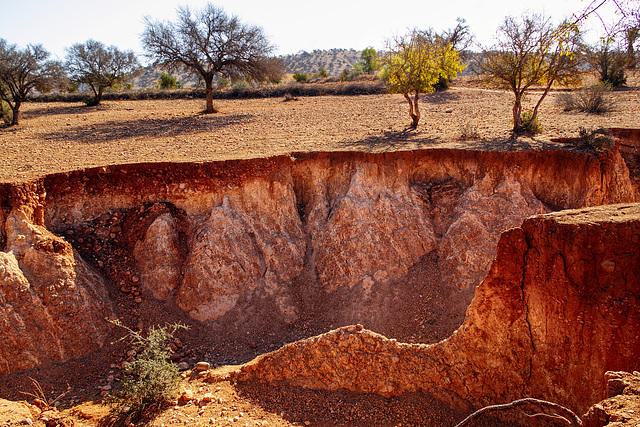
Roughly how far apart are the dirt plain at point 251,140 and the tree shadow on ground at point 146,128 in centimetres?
5

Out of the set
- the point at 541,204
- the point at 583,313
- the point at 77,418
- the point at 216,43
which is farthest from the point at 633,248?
the point at 216,43

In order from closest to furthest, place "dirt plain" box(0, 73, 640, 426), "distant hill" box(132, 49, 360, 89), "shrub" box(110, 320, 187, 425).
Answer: "dirt plain" box(0, 73, 640, 426) < "shrub" box(110, 320, 187, 425) < "distant hill" box(132, 49, 360, 89)

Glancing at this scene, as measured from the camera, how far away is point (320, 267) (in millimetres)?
10914

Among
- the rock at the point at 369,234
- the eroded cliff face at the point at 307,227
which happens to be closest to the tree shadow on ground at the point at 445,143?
the eroded cliff face at the point at 307,227

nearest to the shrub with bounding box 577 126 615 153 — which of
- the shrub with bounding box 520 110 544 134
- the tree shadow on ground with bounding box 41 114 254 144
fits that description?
the shrub with bounding box 520 110 544 134

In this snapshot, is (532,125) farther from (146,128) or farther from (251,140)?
(146,128)

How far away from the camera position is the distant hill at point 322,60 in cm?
6019

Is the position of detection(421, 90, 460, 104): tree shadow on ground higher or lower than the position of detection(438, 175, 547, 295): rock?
higher

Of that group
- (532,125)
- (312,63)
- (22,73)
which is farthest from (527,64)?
(312,63)

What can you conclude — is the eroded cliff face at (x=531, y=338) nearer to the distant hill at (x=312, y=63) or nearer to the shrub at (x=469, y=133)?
the shrub at (x=469, y=133)

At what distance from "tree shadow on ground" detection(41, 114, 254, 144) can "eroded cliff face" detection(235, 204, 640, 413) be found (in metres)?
11.2

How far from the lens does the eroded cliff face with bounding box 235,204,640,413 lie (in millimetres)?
5266

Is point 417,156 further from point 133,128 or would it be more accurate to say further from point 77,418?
point 133,128

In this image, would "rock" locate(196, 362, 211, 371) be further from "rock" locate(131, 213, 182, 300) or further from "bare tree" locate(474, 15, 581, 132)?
"bare tree" locate(474, 15, 581, 132)
